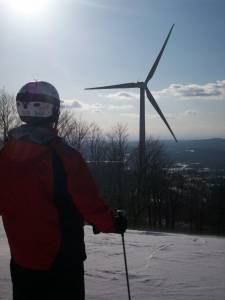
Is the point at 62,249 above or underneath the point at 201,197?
above

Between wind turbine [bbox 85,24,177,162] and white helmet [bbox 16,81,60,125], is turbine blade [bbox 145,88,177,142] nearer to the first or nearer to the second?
wind turbine [bbox 85,24,177,162]

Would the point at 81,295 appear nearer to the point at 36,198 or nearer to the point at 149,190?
the point at 36,198

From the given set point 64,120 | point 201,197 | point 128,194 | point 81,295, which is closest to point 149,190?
point 128,194

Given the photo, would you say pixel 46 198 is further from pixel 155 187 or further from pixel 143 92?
pixel 155 187

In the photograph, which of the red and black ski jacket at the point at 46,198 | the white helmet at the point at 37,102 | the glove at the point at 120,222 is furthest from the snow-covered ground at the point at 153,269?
the white helmet at the point at 37,102

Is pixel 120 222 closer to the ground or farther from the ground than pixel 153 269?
farther from the ground

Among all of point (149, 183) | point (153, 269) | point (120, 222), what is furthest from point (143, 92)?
point (120, 222)

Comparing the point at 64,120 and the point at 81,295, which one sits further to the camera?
the point at 64,120
